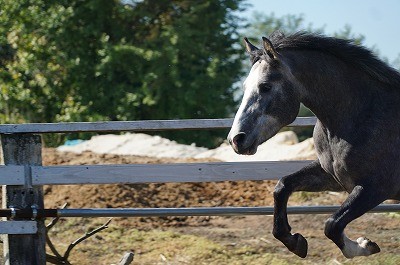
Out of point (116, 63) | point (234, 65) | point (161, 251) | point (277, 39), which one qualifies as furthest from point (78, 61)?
point (277, 39)

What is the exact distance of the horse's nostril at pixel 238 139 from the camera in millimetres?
5117

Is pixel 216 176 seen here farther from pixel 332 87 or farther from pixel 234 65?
pixel 234 65

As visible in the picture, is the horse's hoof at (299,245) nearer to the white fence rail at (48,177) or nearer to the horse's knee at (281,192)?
the horse's knee at (281,192)

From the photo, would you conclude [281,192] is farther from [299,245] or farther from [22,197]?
[22,197]

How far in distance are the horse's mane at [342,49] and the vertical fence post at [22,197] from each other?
5.97 feet

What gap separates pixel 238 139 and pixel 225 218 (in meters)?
4.62

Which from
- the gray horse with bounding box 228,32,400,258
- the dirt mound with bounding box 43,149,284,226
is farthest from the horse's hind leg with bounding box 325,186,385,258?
the dirt mound with bounding box 43,149,284,226

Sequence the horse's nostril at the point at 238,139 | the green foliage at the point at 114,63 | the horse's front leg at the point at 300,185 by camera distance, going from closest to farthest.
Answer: the horse's nostril at the point at 238,139 < the horse's front leg at the point at 300,185 < the green foliage at the point at 114,63

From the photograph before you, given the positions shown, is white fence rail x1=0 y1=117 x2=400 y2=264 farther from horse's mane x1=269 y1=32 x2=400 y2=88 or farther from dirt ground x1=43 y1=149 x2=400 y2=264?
dirt ground x1=43 y1=149 x2=400 y2=264

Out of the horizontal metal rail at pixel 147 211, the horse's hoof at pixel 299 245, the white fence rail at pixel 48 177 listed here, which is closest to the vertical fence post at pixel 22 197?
the white fence rail at pixel 48 177

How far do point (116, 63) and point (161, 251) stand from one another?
54.5 feet

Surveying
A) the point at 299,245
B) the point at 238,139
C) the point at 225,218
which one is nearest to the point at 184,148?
the point at 225,218

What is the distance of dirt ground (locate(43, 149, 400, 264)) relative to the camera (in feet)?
25.8

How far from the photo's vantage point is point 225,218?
9.66 meters
